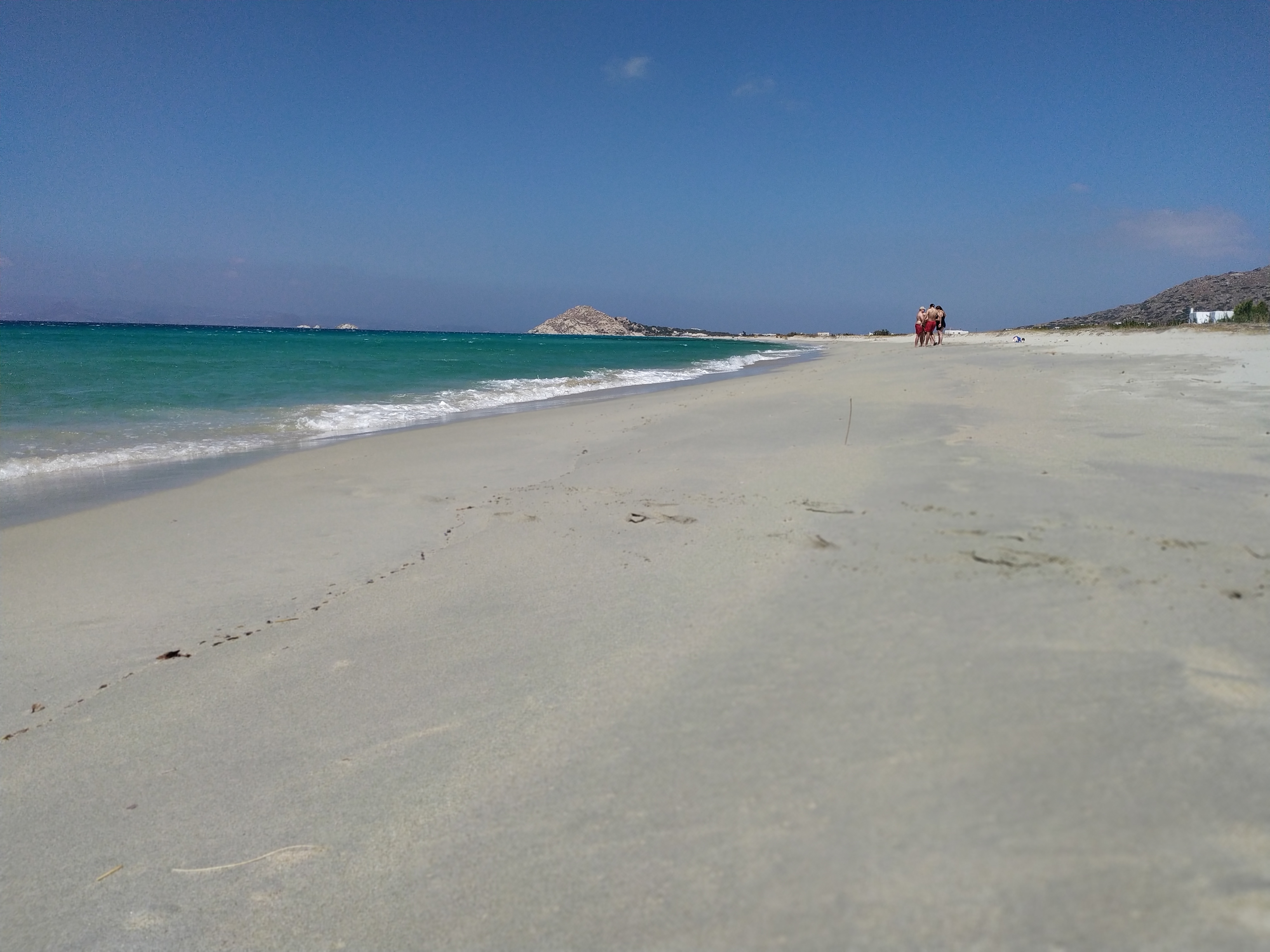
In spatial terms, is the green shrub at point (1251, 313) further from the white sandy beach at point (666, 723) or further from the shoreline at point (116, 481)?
the shoreline at point (116, 481)

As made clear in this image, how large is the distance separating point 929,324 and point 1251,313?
1157 cm

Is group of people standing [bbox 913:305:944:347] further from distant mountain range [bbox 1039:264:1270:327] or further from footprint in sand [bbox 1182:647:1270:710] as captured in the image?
footprint in sand [bbox 1182:647:1270:710]

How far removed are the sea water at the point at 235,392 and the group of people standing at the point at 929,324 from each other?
573 centimetres

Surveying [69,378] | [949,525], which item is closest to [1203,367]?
[949,525]

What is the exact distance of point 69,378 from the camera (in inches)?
603

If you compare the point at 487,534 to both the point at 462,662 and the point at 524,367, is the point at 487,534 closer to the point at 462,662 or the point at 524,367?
the point at 462,662

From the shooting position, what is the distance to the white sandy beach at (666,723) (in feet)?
4.91

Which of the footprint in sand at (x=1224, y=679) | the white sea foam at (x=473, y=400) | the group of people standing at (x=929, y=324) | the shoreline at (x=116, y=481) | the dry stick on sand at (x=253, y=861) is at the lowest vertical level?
the dry stick on sand at (x=253, y=861)

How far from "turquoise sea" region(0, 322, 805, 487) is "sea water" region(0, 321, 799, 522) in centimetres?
4

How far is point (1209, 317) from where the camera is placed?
1312 inches

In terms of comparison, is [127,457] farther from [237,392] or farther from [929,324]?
[929,324]

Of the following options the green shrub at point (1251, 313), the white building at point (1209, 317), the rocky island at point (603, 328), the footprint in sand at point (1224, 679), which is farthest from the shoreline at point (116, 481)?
the rocky island at point (603, 328)

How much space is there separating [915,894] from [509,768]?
1.06m

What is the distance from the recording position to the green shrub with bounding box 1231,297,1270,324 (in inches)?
1072
